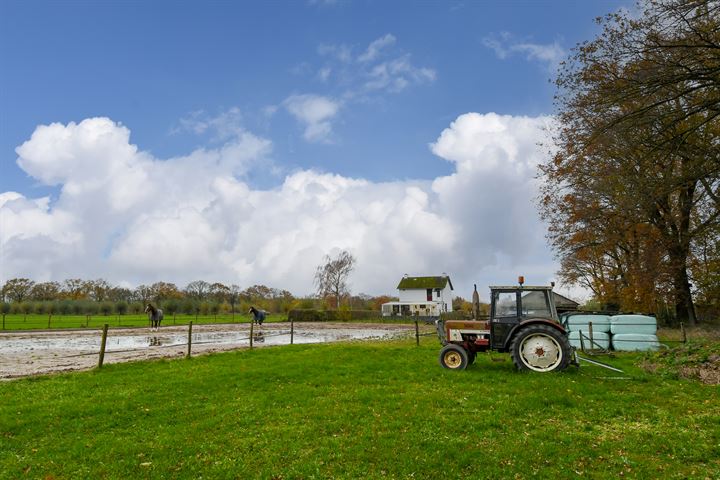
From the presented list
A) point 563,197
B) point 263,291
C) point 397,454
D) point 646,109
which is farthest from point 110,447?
point 263,291

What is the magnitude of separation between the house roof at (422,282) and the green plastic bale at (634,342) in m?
59.7

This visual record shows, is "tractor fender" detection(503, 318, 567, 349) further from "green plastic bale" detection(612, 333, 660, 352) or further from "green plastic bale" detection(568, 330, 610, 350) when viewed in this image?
"green plastic bale" detection(612, 333, 660, 352)

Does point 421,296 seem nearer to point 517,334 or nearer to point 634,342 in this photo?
point 634,342

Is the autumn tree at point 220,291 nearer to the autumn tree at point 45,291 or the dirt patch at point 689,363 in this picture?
the autumn tree at point 45,291

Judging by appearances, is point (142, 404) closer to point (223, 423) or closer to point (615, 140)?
point (223, 423)

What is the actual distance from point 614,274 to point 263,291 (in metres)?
99.3

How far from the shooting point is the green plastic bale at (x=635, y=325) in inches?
784

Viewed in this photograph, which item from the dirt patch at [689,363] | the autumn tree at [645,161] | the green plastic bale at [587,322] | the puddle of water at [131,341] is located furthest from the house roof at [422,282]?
the dirt patch at [689,363]

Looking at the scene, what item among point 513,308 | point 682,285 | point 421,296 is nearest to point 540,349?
point 513,308

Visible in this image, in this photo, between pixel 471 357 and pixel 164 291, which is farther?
pixel 164 291

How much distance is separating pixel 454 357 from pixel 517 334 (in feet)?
6.28

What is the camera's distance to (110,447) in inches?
298

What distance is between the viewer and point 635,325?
20.0 m

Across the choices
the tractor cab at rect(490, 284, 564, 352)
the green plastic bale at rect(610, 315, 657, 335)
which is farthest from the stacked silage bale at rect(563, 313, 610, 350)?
the tractor cab at rect(490, 284, 564, 352)
